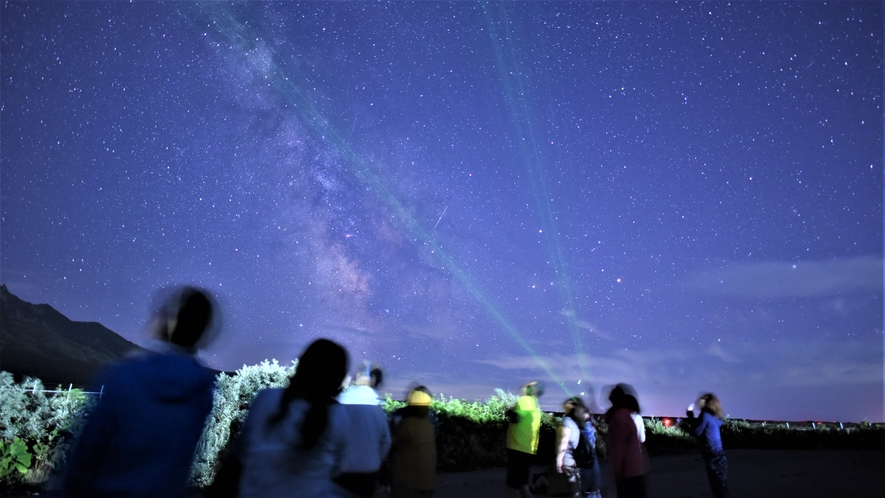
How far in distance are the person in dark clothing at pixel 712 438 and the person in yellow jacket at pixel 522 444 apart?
2221mm

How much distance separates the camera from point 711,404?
8.65 metres

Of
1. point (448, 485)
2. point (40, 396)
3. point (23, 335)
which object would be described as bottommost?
point (448, 485)

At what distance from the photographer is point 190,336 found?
9.58 ft

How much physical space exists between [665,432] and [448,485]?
684 inches

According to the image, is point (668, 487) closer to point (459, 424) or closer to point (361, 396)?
point (459, 424)

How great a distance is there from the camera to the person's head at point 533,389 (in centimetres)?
827

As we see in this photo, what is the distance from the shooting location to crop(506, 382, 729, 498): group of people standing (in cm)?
658

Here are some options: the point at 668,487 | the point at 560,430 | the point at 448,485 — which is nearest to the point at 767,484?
the point at 668,487

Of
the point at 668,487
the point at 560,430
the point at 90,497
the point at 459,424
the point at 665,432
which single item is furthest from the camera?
the point at 665,432

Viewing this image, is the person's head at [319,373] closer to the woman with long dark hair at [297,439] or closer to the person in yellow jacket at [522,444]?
the woman with long dark hair at [297,439]

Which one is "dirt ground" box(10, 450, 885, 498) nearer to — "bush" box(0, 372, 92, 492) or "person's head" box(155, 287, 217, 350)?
"bush" box(0, 372, 92, 492)

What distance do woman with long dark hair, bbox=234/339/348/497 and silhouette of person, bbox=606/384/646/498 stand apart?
14.5 ft

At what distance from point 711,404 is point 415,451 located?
16.3 feet

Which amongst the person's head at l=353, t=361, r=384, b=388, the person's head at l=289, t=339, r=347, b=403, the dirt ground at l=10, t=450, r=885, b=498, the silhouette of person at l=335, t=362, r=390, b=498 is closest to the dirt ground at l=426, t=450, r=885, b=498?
the dirt ground at l=10, t=450, r=885, b=498
